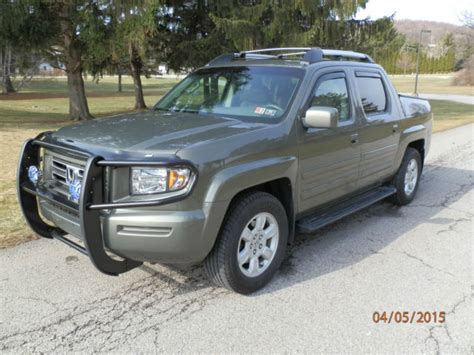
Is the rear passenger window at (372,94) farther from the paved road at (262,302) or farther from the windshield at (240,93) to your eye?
the paved road at (262,302)

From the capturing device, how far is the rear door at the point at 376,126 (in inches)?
198

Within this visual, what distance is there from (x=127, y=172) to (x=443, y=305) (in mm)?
2689

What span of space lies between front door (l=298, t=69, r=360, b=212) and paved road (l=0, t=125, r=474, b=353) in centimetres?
62

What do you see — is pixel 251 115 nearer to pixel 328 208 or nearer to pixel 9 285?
pixel 328 208

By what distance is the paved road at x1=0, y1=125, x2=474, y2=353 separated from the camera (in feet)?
10.1

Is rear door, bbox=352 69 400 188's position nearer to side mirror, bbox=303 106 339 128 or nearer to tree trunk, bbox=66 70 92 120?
side mirror, bbox=303 106 339 128

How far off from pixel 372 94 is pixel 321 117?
1853mm

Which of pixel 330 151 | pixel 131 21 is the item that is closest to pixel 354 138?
pixel 330 151

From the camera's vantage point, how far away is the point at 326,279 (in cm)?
402

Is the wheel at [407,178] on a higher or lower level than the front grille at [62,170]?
lower

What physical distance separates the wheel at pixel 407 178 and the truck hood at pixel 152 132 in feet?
10.0

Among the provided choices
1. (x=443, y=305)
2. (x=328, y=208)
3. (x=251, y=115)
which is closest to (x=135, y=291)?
(x=251, y=115)

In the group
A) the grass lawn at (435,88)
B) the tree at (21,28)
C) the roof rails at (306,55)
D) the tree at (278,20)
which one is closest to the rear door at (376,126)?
the roof rails at (306,55)
